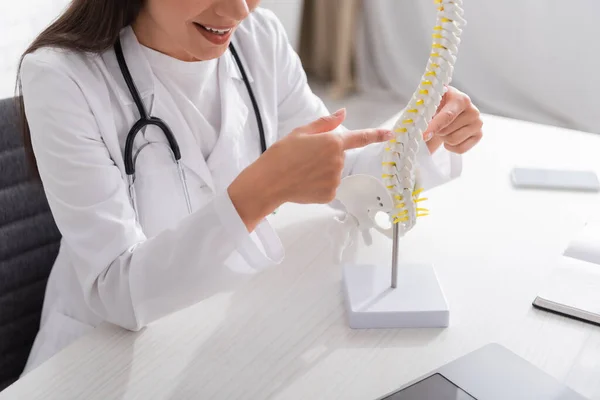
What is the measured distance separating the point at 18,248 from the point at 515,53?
2460 mm

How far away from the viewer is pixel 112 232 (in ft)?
3.16

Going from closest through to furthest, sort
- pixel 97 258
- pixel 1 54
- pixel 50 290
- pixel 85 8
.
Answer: pixel 97 258 → pixel 85 8 → pixel 50 290 → pixel 1 54

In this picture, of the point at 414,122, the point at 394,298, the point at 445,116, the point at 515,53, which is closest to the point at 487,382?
the point at 394,298

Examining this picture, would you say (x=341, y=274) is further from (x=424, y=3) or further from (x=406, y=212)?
(x=424, y=3)

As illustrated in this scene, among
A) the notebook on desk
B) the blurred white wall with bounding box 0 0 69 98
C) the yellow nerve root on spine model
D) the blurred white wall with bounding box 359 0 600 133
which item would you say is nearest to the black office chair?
the yellow nerve root on spine model

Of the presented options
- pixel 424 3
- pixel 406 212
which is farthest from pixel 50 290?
pixel 424 3

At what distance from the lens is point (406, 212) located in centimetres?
95

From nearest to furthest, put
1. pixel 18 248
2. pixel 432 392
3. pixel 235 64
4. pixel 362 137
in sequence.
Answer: pixel 432 392 < pixel 362 137 < pixel 18 248 < pixel 235 64

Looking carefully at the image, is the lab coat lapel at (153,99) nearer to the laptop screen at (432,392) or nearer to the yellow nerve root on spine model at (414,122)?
the yellow nerve root on spine model at (414,122)

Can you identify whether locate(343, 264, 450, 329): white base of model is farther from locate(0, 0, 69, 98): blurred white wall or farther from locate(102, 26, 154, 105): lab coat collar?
locate(0, 0, 69, 98): blurred white wall

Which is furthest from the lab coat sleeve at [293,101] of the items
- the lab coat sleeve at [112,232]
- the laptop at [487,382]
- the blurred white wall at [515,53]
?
the blurred white wall at [515,53]

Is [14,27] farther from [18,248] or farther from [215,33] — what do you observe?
[215,33]

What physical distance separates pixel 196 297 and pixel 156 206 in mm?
271

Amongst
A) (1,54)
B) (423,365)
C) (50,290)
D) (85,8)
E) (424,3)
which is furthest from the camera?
(424,3)
